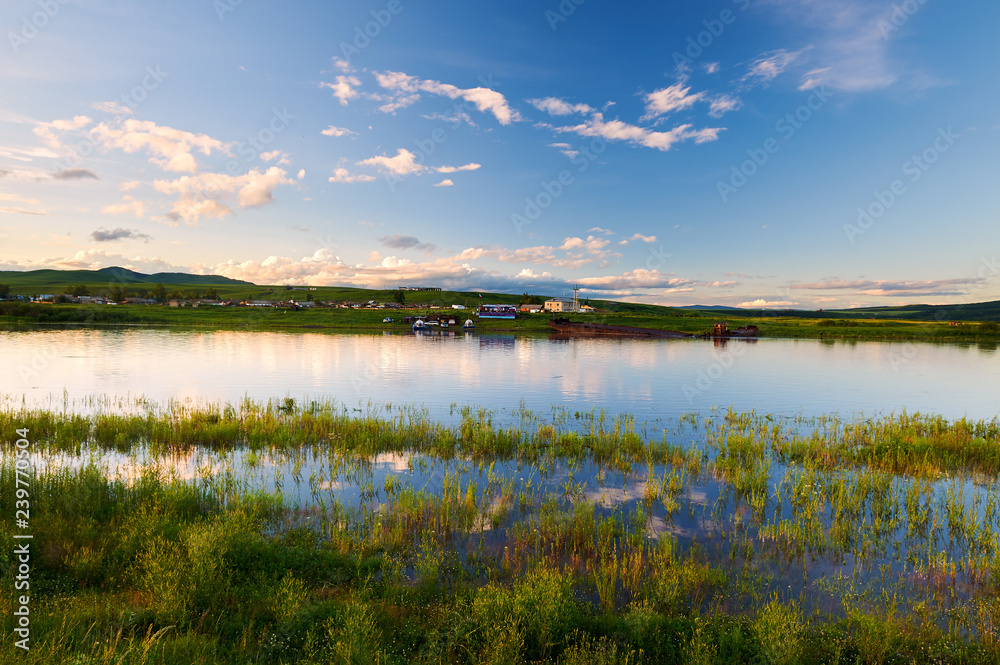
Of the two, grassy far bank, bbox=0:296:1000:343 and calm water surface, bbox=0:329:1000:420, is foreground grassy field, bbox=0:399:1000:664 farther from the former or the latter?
grassy far bank, bbox=0:296:1000:343

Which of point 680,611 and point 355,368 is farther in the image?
point 355,368

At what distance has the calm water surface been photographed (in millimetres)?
32625

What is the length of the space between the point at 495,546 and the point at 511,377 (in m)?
32.4

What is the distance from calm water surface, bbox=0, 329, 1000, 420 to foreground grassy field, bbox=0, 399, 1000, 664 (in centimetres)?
993

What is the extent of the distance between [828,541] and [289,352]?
63.2m

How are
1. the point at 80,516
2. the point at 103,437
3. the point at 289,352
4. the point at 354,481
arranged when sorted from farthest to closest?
the point at 289,352
the point at 103,437
the point at 354,481
the point at 80,516

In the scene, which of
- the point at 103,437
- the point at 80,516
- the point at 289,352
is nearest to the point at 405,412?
the point at 103,437

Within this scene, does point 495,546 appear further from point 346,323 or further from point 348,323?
point 348,323

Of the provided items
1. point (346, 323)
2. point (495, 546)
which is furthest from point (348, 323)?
point (495, 546)

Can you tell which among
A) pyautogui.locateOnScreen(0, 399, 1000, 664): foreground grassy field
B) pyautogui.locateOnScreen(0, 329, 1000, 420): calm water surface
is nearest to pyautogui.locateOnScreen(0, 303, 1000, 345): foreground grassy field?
pyautogui.locateOnScreen(0, 329, 1000, 420): calm water surface

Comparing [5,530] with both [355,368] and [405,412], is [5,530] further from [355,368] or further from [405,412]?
[355,368]

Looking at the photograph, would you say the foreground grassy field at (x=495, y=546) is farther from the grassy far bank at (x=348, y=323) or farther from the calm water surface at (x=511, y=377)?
the grassy far bank at (x=348, y=323)

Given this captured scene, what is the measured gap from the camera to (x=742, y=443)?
21.6 metres

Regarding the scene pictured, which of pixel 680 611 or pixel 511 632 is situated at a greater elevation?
pixel 511 632
